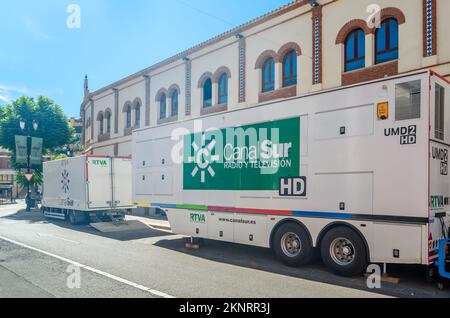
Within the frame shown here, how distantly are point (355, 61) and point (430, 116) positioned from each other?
8298 mm

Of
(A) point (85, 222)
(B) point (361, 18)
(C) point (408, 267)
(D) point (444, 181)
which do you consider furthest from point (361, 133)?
(A) point (85, 222)

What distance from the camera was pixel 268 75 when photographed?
1766 cm

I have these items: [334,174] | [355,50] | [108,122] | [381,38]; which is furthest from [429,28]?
[108,122]

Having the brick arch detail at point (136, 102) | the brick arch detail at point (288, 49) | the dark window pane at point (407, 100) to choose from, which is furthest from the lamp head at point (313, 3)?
the brick arch detail at point (136, 102)

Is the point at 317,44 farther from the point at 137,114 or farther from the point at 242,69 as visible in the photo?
the point at 137,114

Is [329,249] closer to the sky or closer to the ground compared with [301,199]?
closer to the ground

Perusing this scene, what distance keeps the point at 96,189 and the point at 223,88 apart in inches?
324

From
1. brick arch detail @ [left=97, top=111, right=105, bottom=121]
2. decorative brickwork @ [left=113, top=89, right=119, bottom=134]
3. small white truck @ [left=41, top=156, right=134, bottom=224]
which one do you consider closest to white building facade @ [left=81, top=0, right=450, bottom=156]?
decorative brickwork @ [left=113, top=89, right=119, bottom=134]

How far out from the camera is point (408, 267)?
8562 millimetres

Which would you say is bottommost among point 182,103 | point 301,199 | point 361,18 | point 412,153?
point 301,199

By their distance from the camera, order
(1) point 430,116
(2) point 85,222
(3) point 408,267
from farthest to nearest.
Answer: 1. (2) point 85,222
2. (3) point 408,267
3. (1) point 430,116

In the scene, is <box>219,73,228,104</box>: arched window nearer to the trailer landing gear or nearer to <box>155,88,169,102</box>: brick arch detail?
<box>155,88,169,102</box>: brick arch detail

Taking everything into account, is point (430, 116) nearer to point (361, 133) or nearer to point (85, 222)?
point (361, 133)
